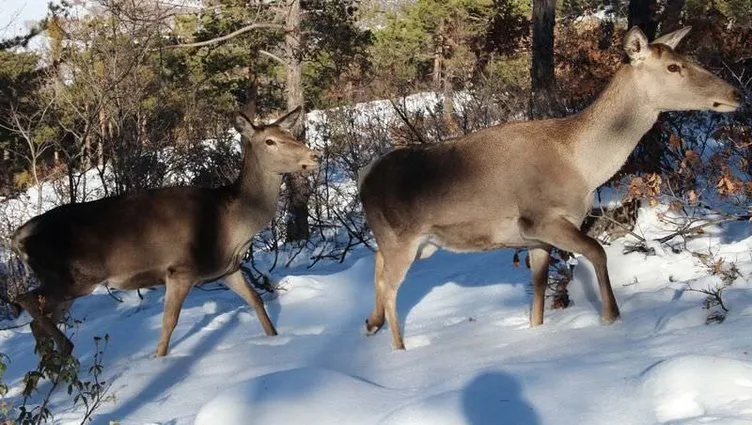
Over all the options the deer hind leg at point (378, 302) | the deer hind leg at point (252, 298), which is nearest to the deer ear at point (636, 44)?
the deer hind leg at point (378, 302)

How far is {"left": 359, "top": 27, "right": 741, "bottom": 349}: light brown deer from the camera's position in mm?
6656

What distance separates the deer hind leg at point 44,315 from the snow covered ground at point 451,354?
0.48 meters

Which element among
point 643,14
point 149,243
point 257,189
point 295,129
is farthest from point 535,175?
point 295,129

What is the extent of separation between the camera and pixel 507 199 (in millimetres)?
6953

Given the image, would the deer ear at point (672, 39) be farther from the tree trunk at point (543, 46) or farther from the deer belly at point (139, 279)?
the tree trunk at point (543, 46)

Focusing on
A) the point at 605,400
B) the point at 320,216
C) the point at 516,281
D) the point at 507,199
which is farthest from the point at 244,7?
the point at 605,400

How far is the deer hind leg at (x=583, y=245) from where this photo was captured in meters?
6.51

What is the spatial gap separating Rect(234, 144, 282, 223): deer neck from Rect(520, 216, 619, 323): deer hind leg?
128 inches

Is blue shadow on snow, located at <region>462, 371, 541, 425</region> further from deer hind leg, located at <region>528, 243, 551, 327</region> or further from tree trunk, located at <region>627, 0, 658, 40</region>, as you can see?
tree trunk, located at <region>627, 0, 658, 40</region>

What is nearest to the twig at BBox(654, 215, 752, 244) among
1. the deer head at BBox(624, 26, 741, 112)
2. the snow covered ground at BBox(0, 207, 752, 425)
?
the snow covered ground at BBox(0, 207, 752, 425)

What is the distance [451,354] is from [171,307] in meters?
3.06

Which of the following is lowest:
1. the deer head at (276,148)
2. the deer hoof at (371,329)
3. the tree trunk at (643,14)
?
the deer hoof at (371,329)

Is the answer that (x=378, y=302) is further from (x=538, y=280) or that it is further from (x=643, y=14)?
(x=643, y=14)

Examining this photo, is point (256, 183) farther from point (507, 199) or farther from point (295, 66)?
point (295, 66)
